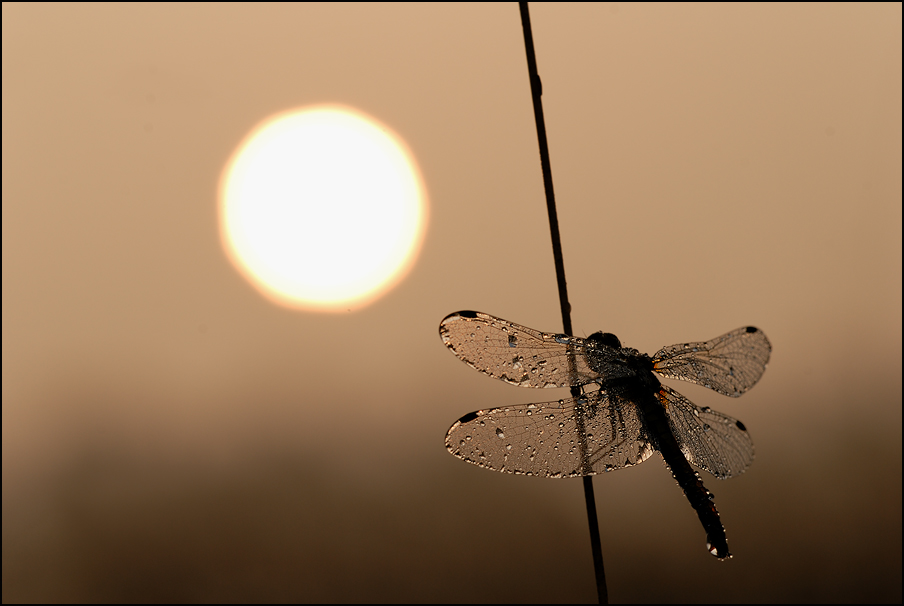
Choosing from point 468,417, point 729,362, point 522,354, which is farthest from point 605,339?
point 729,362

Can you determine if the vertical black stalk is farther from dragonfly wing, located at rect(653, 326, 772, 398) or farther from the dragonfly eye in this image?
dragonfly wing, located at rect(653, 326, 772, 398)

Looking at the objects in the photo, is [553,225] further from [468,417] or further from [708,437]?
[708,437]

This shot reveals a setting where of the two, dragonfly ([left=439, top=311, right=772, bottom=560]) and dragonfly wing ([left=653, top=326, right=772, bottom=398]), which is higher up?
dragonfly wing ([left=653, top=326, right=772, bottom=398])

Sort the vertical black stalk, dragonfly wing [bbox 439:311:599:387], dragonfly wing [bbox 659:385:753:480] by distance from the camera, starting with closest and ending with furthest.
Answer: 1. the vertical black stalk
2. dragonfly wing [bbox 439:311:599:387]
3. dragonfly wing [bbox 659:385:753:480]

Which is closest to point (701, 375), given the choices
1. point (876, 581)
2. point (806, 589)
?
point (806, 589)

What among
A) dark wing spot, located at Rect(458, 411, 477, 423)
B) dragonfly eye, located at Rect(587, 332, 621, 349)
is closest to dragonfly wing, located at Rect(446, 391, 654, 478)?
dark wing spot, located at Rect(458, 411, 477, 423)

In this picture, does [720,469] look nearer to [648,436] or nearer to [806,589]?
[648,436]

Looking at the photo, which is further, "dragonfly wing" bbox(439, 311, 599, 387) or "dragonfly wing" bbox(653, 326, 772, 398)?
"dragonfly wing" bbox(653, 326, 772, 398)
